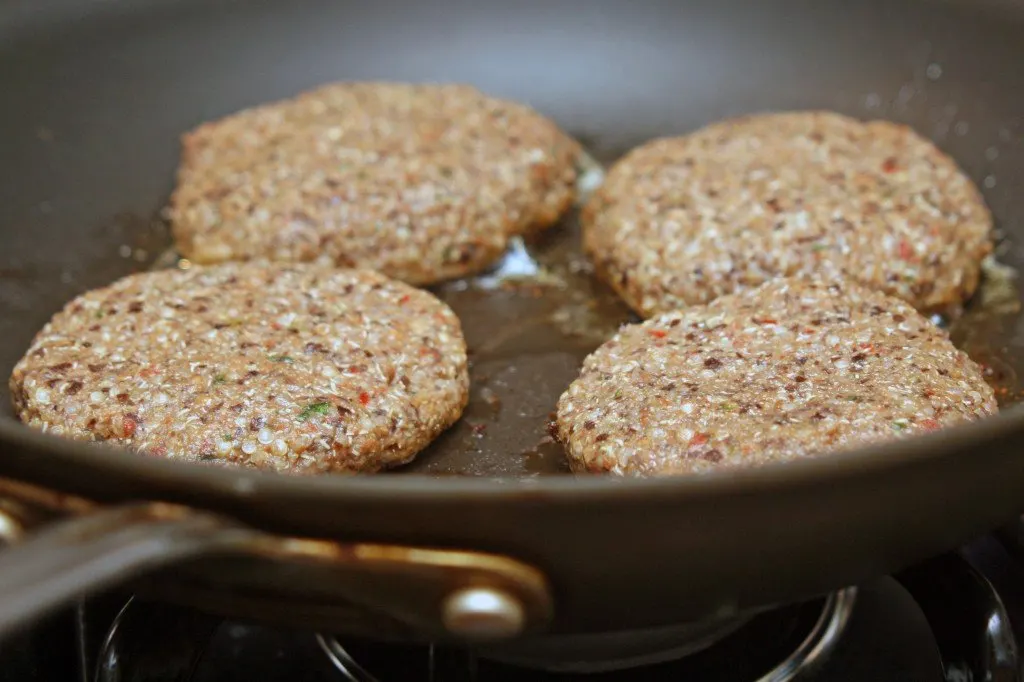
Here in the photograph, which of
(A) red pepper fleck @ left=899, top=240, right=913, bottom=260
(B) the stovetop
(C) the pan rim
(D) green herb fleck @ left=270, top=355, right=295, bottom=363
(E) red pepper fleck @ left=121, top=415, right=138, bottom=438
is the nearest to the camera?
(C) the pan rim

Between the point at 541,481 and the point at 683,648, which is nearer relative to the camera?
the point at 541,481

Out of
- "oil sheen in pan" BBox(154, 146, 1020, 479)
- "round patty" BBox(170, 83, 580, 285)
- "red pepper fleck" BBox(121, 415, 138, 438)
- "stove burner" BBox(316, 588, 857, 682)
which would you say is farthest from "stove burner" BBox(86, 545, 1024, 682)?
"round patty" BBox(170, 83, 580, 285)

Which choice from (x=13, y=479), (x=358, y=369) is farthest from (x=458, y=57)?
(x=13, y=479)

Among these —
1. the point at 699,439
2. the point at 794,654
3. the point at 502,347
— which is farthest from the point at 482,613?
the point at 502,347

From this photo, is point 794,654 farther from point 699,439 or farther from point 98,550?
point 98,550

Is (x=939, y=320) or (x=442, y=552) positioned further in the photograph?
(x=939, y=320)

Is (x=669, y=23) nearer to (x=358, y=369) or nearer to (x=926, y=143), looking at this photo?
(x=926, y=143)

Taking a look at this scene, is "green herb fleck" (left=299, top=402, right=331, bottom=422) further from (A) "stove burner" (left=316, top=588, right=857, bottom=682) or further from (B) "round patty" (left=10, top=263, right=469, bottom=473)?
(A) "stove burner" (left=316, top=588, right=857, bottom=682)
